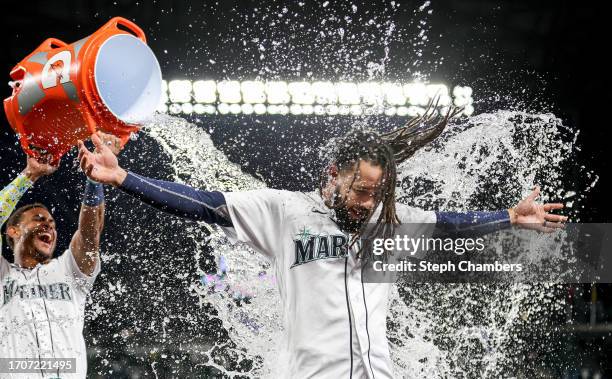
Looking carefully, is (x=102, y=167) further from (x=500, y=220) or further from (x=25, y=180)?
(x=500, y=220)

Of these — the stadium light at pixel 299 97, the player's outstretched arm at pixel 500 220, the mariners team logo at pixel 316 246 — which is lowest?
the mariners team logo at pixel 316 246

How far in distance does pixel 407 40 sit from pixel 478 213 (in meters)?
4.47

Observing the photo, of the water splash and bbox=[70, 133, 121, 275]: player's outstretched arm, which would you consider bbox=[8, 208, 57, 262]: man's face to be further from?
the water splash

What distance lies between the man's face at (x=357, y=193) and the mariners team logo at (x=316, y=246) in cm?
8

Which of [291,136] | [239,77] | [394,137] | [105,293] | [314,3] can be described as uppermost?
[314,3]

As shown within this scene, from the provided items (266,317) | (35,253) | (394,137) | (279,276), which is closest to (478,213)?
(394,137)

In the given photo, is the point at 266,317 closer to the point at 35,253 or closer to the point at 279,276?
the point at 279,276

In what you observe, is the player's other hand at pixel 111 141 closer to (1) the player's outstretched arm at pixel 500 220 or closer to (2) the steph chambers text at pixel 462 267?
(1) the player's outstretched arm at pixel 500 220

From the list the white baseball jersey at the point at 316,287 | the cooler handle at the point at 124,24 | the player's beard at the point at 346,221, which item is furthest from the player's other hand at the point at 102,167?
the cooler handle at the point at 124,24

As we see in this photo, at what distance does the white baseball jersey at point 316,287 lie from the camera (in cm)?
196

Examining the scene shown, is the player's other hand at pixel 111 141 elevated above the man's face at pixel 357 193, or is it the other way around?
the player's other hand at pixel 111 141

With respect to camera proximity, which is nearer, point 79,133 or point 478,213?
point 478,213

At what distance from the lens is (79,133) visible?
8.45 feet

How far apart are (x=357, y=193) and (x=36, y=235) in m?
2.08
